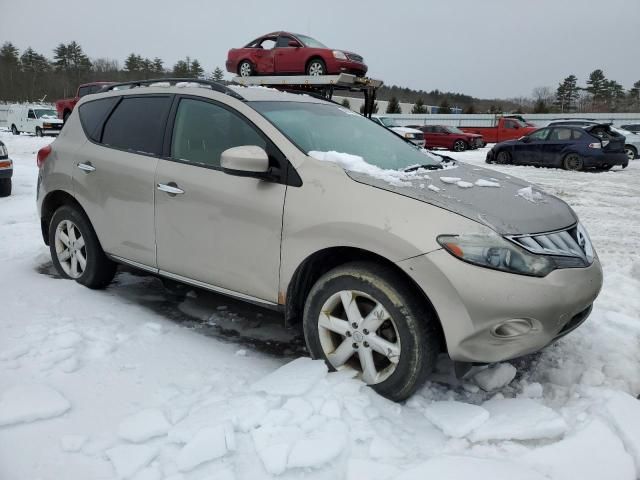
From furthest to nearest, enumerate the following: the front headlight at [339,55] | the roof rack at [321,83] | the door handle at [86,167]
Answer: the front headlight at [339,55], the roof rack at [321,83], the door handle at [86,167]

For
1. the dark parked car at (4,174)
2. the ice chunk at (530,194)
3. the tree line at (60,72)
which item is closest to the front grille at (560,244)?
the ice chunk at (530,194)

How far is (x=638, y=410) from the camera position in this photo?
2.53 metres

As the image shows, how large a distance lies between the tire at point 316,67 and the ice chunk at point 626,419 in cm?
1170

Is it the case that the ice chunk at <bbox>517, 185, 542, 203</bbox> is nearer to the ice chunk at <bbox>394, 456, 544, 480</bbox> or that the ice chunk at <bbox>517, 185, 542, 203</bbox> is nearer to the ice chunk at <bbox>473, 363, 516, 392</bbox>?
the ice chunk at <bbox>473, 363, 516, 392</bbox>

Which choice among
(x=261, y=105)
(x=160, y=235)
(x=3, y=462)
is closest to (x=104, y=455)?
(x=3, y=462)

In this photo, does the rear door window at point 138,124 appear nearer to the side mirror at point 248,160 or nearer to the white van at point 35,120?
the side mirror at point 248,160

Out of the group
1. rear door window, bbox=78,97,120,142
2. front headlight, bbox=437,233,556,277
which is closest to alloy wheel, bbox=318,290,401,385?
front headlight, bbox=437,233,556,277

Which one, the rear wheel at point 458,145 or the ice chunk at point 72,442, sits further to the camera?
the rear wheel at point 458,145

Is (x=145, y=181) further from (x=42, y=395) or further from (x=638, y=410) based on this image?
(x=638, y=410)

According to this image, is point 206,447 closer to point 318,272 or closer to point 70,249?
point 318,272

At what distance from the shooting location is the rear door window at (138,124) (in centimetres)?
367

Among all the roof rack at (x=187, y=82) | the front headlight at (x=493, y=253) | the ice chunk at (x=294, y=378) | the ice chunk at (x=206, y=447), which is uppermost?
the roof rack at (x=187, y=82)

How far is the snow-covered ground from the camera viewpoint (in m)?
2.14

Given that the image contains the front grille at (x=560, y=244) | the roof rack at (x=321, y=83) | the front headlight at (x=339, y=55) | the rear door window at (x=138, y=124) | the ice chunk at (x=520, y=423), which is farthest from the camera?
the front headlight at (x=339, y=55)
